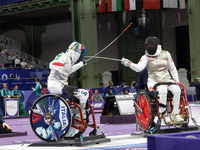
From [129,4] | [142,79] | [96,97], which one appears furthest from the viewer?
[129,4]

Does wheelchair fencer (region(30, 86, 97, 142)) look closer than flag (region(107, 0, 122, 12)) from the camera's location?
Yes

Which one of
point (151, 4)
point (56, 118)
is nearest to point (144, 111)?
point (56, 118)

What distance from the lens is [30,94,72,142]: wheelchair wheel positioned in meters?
5.51

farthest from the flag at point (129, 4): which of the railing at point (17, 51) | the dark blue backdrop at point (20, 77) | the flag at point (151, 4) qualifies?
the railing at point (17, 51)

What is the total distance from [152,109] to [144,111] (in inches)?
13.4

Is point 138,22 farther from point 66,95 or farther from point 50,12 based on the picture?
point 66,95

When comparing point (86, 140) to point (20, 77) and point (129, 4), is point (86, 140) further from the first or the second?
point (129, 4)

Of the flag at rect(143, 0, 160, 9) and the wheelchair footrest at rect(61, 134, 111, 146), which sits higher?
the flag at rect(143, 0, 160, 9)

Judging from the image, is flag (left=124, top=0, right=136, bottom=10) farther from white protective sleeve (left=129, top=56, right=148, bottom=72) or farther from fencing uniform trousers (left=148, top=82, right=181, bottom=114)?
fencing uniform trousers (left=148, top=82, right=181, bottom=114)

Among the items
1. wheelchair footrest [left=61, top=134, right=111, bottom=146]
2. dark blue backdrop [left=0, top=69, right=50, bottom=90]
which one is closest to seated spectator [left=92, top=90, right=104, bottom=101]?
dark blue backdrop [left=0, top=69, right=50, bottom=90]

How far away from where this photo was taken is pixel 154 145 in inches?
105

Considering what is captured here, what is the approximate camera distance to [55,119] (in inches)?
221

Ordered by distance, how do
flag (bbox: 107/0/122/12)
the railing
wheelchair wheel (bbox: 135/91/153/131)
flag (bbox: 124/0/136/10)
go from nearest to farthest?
1. wheelchair wheel (bbox: 135/91/153/131)
2. flag (bbox: 124/0/136/10)
3. flag (bbox: 107/0/122/12)
4. the railing

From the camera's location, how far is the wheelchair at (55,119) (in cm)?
550
